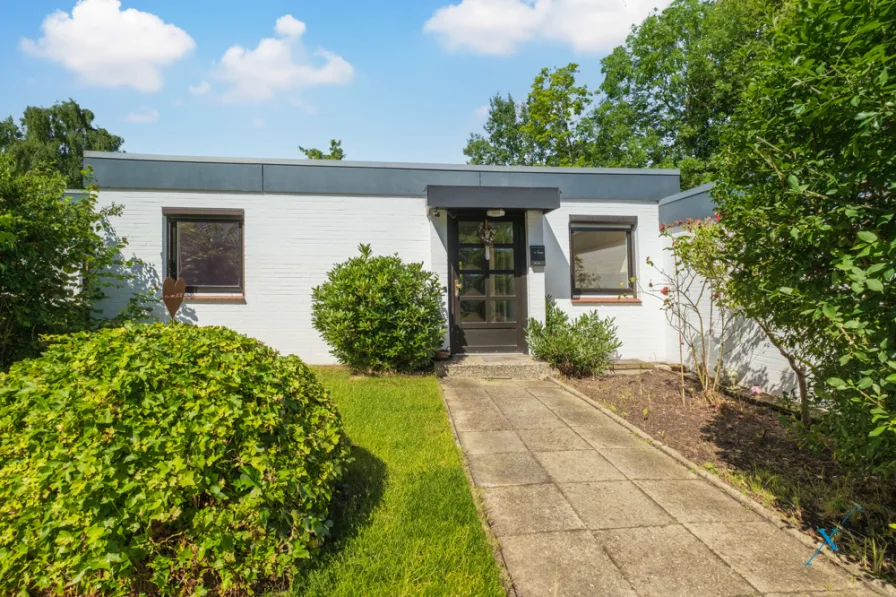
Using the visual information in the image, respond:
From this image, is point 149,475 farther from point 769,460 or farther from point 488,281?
point 488,281

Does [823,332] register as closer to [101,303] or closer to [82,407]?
[82,407]

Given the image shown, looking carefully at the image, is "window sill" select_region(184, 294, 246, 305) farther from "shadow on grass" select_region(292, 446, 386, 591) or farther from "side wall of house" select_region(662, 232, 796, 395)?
"side wall of house" select_region(662, 232, 796, 395)

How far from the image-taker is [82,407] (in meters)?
1.90

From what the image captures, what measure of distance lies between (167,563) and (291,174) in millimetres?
6819

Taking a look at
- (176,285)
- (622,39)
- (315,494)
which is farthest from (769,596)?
(622,39)

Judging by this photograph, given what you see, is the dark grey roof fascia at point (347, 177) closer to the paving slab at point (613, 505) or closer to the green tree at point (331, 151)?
the paving slab at point (613, 505)

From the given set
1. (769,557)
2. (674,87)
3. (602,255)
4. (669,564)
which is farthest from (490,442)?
(674,87)

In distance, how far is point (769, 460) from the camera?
152 inches

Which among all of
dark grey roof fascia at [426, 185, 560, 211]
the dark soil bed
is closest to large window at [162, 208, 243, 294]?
dark grey roof fascia at [426, 185, 560, 211]

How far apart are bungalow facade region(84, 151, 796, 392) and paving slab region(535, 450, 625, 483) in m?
3.81

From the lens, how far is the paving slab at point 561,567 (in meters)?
2.16

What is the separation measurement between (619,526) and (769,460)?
2032 millimetres

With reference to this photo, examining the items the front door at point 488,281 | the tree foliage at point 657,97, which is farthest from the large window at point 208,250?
the tree foliage at point 657,97

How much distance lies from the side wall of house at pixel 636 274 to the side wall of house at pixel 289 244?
2134 millimetres
